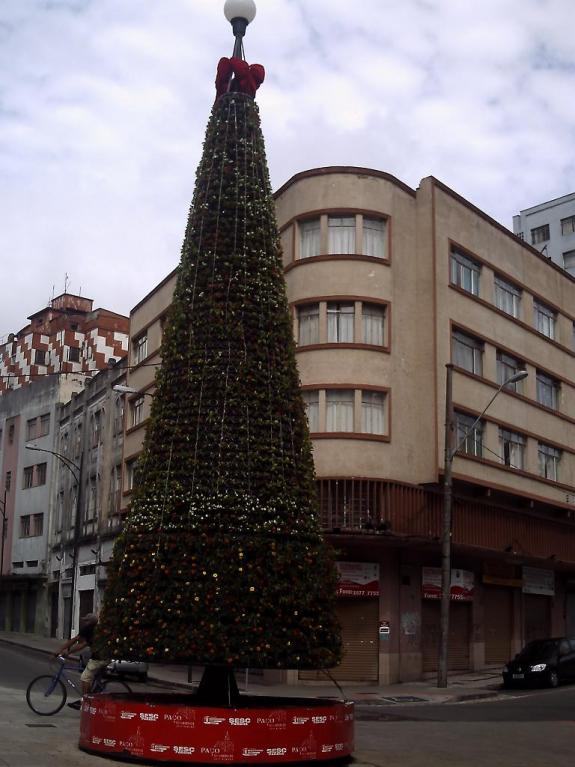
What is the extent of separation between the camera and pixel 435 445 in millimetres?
28906

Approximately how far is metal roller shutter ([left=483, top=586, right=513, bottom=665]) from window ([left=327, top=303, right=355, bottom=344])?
11038 mm

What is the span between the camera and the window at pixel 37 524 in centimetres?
5441

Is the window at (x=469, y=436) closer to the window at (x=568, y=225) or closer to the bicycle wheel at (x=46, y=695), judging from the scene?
the bicycle wheel at (x=46, y=695)

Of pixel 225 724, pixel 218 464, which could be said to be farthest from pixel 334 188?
pixel 225 724

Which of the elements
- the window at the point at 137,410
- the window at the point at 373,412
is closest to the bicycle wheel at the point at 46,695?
the window at the point at 373,412

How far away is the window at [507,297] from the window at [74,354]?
113 ft

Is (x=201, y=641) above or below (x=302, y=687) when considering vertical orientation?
above

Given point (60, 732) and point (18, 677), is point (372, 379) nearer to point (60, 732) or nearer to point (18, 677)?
point (18, 677)

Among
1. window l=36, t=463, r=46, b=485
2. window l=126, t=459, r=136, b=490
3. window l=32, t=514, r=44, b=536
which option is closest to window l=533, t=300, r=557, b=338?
window l=126, t=459, r=136, b=490

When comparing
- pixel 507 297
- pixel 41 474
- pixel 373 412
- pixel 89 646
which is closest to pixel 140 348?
pixel 507 297

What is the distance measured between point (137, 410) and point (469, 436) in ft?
54.0

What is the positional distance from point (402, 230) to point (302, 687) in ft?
46.6

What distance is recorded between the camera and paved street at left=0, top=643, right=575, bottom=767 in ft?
38.5

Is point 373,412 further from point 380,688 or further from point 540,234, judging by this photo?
point 540,234
